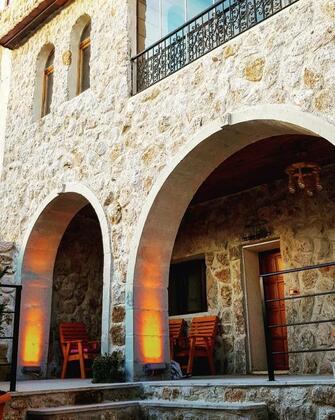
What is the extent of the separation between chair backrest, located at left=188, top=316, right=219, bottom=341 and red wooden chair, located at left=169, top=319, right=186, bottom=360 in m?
0.19

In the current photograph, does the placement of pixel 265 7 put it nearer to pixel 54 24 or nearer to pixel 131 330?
pixel 131 330

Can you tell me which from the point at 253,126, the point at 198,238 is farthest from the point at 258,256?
the point at 253,126

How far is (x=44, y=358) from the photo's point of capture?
761cm

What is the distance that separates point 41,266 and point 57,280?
2.03 ft

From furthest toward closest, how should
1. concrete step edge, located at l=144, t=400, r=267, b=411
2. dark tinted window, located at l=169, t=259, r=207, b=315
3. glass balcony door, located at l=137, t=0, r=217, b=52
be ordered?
dark tinted window, located at l=169, t=259, r=207, b=315 → glass balcony door, located at l=137, t=0, r=217, b=52 → concrete step edge, located at l=144, t=400, r=267, b=411

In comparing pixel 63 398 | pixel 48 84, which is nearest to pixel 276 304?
pixel 63 398

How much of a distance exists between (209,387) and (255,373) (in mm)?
2639

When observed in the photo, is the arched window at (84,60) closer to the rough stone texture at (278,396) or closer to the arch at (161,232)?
the arch at (161,232)

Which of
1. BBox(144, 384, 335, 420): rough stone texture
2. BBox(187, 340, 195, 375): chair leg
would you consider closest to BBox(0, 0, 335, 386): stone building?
BBox(187, 340, 195, 375): chair leg

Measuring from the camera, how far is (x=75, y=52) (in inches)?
321

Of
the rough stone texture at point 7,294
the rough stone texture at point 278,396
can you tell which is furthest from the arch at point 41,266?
the rough stone texture at point 278,396

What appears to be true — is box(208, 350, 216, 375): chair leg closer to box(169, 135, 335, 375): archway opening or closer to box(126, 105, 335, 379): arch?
box(169, 135, 335, 375): archway opening

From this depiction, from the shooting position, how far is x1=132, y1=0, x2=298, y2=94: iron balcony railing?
532 cm

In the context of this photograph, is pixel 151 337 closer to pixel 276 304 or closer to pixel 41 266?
pixel 276 304
